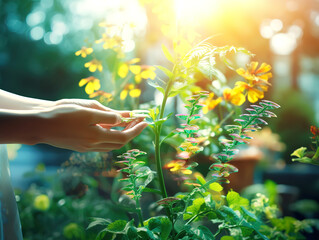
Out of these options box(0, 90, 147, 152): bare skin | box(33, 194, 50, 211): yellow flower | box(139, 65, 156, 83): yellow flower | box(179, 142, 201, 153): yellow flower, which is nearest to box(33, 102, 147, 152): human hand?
box(0, 90, 147, 152): bare skin

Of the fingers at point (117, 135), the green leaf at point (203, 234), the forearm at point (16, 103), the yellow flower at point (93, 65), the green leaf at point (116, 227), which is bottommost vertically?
the green leaf at point (203, 234)

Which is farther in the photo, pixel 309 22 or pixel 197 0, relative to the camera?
pixel 309 22

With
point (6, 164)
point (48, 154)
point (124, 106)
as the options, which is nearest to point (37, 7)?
point (124, 106)

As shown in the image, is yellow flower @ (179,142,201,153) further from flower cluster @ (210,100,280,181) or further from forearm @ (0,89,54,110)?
forearm @ (0,89,54,110)

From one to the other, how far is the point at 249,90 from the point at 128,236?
37cm

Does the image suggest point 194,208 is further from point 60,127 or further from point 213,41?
point 213,41

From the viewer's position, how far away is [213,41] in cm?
104

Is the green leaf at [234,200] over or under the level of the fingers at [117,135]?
under

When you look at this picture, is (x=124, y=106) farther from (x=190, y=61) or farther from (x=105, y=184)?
(x=190, y=61)

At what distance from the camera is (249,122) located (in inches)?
23.2

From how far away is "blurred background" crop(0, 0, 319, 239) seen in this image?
4.28 feet

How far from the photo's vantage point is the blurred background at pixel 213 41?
4.28 feet

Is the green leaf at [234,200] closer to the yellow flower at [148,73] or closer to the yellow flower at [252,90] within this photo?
the yellow flower at [252,90]

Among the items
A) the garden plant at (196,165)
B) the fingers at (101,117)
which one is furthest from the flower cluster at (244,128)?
the fingers at (101,117)
